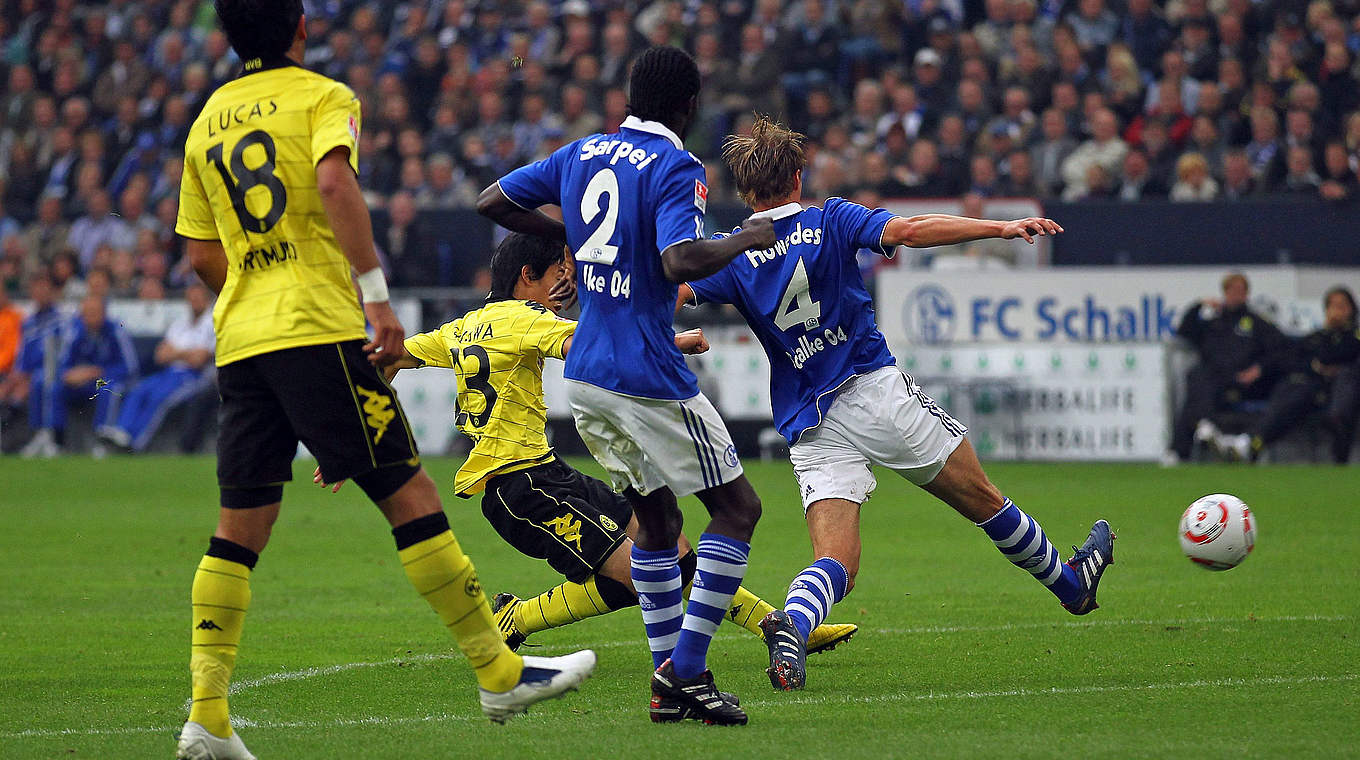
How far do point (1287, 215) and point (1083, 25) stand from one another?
4.44 m

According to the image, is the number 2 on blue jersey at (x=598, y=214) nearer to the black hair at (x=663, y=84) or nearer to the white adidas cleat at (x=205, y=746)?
the black hair at (x=663, y=84)

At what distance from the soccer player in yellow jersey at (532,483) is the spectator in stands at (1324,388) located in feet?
36.6

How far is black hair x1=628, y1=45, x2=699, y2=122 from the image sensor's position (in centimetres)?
532

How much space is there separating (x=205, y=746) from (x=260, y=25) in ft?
6.70

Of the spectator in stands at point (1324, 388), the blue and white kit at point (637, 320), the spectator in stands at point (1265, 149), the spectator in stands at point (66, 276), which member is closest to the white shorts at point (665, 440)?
the blue and white kit at point (637, 320)

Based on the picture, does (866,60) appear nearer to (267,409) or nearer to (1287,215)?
(1287,215)

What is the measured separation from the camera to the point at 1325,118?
18469 millimetres

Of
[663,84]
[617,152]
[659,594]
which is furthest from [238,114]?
[659,594]

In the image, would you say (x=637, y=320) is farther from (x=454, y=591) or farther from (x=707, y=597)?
(x=454, y=591)

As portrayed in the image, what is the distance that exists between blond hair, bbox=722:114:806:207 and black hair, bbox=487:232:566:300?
3.18ft

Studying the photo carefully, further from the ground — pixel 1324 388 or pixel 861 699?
pixel 1324 388

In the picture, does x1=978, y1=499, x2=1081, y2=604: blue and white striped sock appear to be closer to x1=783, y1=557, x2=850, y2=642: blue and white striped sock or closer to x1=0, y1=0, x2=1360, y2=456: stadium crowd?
x1=783, y1=557, x2=850, y2=642: blue and white striped sock

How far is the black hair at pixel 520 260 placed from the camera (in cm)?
699

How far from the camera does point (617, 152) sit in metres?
5.32
